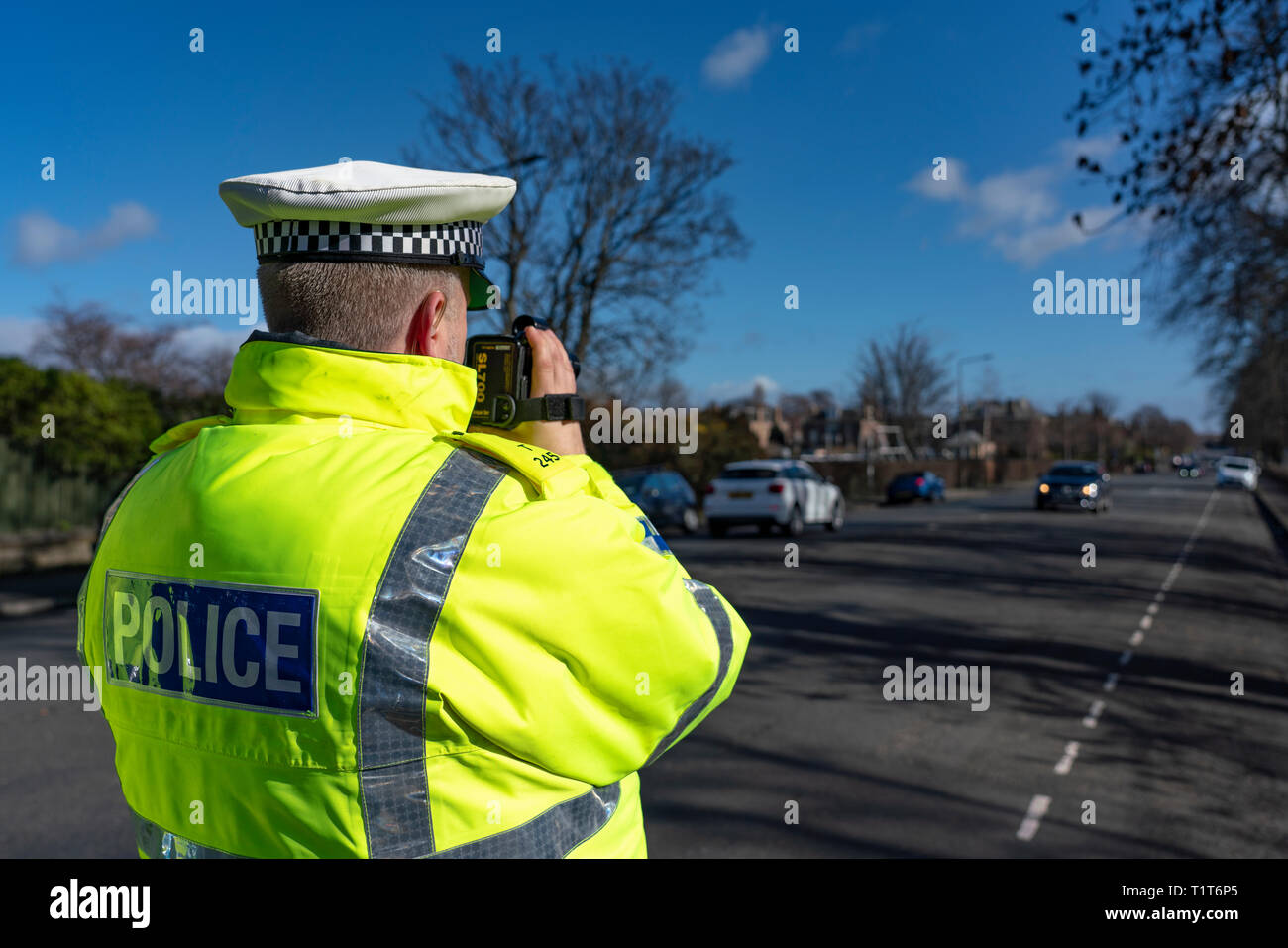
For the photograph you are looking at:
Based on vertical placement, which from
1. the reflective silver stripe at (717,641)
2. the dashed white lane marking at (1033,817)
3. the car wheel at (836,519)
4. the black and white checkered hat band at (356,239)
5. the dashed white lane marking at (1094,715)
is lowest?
the dashed white lane marking at (1094,715)

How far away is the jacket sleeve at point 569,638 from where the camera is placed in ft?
3.82

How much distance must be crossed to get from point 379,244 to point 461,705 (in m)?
0.67

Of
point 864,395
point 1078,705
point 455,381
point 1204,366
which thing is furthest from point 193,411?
point 864,395

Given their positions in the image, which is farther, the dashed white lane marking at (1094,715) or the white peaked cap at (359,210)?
the dashed white lane marking at (1094,715)

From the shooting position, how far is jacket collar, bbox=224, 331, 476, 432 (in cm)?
131

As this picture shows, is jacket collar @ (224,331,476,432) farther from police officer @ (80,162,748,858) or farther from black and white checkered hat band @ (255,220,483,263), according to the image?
black and white checkered hat band @ (255,220,483,263)

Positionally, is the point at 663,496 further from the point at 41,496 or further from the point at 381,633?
the point at 381,633

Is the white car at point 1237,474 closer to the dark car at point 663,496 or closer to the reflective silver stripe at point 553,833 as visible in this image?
the dark car at point 663,496

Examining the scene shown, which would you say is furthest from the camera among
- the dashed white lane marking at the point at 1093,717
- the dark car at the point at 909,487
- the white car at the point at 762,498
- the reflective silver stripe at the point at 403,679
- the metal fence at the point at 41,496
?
the dark car at the point at 909,487

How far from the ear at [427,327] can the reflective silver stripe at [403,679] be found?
0.97ft

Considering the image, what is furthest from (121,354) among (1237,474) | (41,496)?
(1237,474)

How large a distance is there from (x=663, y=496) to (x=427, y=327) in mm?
19856

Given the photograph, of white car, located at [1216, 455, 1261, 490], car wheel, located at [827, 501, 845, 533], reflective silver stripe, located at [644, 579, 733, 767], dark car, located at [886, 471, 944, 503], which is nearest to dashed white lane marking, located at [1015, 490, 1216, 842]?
reflective silver stripe, located at [644, 579, 733, 767]

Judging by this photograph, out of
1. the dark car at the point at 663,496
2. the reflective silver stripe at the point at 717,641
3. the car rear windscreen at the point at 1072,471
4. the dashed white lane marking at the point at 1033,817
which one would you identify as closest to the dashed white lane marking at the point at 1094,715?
the dashed white lane marking at the point at 1033,817
